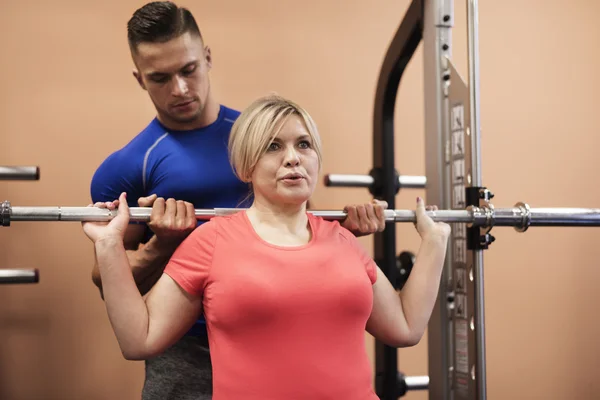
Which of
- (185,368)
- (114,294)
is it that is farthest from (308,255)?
(185,368)

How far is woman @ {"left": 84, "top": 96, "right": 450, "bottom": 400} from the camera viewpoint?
3.26ft

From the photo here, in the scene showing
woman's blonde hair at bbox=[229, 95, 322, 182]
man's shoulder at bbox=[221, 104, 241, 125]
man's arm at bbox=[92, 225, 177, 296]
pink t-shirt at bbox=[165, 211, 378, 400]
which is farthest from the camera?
man's shoulder at bbox=[221, 104, 241, 125]

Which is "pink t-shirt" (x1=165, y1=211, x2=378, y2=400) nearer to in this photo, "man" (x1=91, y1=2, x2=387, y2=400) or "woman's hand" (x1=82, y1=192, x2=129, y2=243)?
"woman's hand" (x1=82, y1=192, x2=129, y2=243)

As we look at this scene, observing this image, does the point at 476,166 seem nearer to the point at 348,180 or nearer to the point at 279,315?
the point at 348,180

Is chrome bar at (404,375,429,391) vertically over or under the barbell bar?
under

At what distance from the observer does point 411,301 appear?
4.00 ft

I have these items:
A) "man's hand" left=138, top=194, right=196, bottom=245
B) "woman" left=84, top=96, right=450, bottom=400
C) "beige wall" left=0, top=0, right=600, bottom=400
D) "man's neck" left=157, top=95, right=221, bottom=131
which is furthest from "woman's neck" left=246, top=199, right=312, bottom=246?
"beige wall" left=0, top=0, right=600, bottom=400

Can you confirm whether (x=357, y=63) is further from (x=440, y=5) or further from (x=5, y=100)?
(x=5, y=100)

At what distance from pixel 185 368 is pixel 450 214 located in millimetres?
725

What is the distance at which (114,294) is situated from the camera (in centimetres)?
104

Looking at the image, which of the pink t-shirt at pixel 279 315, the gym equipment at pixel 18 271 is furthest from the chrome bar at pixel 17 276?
the pink t-shirt at pixel 279 315

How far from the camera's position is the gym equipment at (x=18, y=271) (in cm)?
142

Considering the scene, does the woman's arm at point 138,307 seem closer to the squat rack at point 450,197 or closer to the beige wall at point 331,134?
the squat rack at point 450,197

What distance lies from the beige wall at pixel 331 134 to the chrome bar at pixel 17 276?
55cm
